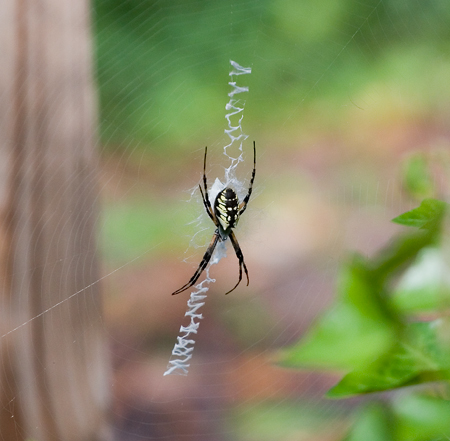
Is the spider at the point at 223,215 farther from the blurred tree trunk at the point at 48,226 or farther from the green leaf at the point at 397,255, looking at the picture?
the green leaf at the point at 397,255

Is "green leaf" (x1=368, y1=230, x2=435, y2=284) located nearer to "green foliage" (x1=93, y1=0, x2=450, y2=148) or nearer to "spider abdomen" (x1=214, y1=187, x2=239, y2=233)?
"spider abdomen" (x1=214, y1=187, x2=239, y2=233)

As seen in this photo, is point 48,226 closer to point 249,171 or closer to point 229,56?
point 249,171

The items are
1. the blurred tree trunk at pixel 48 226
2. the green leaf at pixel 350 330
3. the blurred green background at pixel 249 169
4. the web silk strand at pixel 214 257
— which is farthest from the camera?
the blurred green background at pixel 249 169

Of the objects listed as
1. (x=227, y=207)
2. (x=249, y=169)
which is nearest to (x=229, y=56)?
(x=249, y=169)

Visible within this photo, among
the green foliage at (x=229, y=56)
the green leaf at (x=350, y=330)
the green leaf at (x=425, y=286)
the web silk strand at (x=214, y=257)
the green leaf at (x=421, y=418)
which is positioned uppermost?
the green foliage at (x=229, y=56)

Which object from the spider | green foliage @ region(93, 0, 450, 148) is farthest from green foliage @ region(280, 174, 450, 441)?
green foliage @ region(93, 0, 450, 148)

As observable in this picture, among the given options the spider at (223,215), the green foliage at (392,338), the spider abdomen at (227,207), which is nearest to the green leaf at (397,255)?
the green foliage at (392,338)
